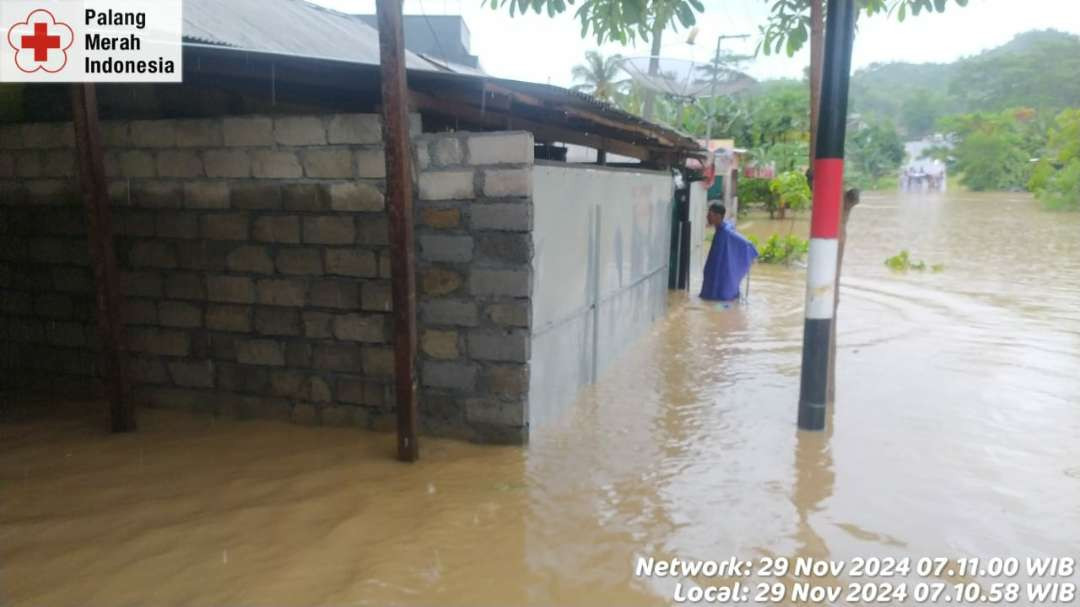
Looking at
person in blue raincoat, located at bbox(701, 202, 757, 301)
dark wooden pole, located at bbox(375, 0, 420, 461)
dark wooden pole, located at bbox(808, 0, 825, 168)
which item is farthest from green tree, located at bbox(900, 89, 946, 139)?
dark wooden pole, located at bbox(375, 0, 420, 461)

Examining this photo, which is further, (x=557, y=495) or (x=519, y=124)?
(x=519, y=124)

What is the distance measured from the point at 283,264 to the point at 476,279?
133cm

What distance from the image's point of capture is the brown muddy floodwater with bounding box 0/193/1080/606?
346cm

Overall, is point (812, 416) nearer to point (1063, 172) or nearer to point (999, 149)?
point (1063, 172)

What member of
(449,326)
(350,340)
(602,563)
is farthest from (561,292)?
(602,563)

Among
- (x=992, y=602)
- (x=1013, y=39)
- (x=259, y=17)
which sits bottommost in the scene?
(x=992, y=602)

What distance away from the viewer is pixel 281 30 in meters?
7.15

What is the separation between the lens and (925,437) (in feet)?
18.3

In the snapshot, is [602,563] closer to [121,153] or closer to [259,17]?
[121,153]

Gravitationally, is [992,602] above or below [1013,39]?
below

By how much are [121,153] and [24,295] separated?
1.51 m

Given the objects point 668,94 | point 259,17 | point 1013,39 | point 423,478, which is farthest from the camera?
point 1013,39

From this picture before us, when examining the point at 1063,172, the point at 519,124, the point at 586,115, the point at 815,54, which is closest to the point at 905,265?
the point at 815,54

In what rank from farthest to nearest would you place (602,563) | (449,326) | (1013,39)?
1. (1013,39)
2. (449,326)
3. (602,563)
